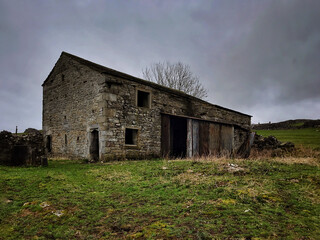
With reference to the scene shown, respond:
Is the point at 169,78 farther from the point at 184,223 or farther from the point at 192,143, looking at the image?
the point at 184,223

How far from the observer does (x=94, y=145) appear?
1243 cm

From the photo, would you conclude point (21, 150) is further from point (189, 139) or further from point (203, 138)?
point (203, 138)

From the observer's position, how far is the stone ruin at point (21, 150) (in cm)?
831

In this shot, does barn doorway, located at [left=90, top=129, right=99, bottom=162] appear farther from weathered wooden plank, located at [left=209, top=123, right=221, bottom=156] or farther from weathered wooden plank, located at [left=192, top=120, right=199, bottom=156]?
weathered wooden plank, located at [left=209, top=123, right=221, bottom=156]

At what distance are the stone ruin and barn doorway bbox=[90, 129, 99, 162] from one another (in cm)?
348

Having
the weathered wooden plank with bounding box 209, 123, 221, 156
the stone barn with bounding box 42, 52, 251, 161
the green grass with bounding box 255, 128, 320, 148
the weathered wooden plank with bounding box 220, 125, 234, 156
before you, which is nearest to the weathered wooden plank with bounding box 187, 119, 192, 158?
the stone barn with bounding box 42, 52, 251, 161

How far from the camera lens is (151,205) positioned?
4352 millimetres

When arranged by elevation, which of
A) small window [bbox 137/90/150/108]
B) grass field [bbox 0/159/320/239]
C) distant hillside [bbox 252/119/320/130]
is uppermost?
small window [bbox 137/90/150/108]

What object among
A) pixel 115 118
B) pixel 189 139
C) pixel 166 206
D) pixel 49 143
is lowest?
pixel 166 206

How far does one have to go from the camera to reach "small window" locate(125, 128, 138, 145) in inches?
508

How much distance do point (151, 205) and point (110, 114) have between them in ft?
25.8

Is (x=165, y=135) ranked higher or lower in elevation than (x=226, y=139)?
higher

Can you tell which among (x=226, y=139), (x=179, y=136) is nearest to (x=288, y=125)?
(x=226, y=139)

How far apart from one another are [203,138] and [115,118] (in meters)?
6.62
